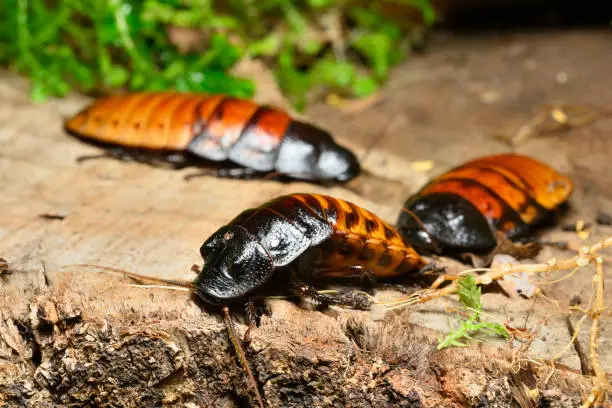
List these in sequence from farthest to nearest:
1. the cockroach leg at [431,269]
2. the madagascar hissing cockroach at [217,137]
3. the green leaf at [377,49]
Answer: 1. the green leaf at [377,49]
2. the madagascar hissing cockroach at [217,137]
3. the cockroach leg at [431,269]

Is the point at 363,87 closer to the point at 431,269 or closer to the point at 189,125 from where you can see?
the point at 189,125

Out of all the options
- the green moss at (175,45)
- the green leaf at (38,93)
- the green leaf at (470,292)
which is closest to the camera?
the green leaf at (470,292)

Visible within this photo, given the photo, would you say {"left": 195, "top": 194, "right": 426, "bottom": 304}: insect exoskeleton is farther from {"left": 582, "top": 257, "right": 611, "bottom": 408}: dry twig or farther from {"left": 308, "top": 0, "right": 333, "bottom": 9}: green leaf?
{"left": 308, "top": 0, "right": 333, "bottom": 9}: green leaf

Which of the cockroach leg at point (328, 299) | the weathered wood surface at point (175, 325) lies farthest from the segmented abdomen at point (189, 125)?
the cockroach leg at point (328, 299)

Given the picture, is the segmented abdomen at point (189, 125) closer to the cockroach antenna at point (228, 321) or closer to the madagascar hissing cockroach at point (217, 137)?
the madagascar hissing cockroach at point (217, 137)

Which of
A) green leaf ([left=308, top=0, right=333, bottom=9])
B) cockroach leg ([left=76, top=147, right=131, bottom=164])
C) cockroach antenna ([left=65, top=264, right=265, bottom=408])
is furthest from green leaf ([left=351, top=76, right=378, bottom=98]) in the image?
cockroach antenna ([left=65, top=264, right=265, bottom=408])

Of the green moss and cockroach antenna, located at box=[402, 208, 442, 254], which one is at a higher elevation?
the green moss

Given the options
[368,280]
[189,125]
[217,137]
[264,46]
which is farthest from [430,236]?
[264,46]

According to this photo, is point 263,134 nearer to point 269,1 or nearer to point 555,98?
point 269,1
